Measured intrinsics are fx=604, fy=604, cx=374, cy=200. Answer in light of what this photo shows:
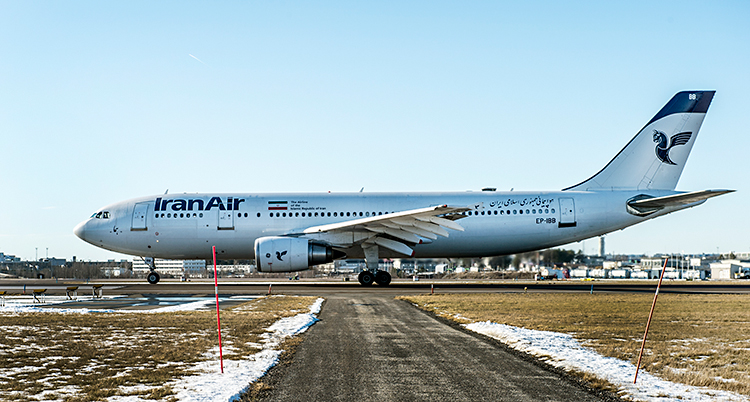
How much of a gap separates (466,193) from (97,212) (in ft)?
63.6

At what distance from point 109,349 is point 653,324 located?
36.7 ft

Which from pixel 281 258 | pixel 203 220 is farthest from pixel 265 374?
pixel 203 220

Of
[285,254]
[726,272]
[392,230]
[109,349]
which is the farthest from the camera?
[726,272]

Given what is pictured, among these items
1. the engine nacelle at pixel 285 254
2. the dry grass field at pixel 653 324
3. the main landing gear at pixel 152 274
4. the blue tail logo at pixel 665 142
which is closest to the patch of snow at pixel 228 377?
the dry grass field at pixel 653 324

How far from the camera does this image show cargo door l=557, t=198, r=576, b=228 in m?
29.5

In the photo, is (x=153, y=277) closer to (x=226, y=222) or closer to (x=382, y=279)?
(x=226, y=222)

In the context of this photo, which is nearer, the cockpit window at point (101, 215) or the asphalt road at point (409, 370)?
the asphalt road at point (409, 370)

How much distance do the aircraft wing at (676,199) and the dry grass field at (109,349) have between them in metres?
19.9

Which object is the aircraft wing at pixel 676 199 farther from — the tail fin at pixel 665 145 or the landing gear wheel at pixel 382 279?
the landing gear wheel at pixel 382 279

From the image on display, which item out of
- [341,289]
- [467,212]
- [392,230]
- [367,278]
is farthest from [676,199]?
[341,289]

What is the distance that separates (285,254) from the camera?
2688cm

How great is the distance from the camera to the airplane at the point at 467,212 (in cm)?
2950

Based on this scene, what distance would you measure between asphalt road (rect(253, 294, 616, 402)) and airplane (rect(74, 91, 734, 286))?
16970 mm

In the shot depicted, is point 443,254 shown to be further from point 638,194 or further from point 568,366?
point 568,366
